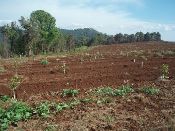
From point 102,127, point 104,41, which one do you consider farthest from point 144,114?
point 104,41

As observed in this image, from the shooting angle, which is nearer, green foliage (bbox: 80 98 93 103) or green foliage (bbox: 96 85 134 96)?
green foliage (bbox: 80 98 93 103)

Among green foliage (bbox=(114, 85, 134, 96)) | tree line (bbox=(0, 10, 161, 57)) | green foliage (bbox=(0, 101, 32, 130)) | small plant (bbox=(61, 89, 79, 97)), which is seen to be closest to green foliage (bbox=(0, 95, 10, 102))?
green foliage (bbox=(0, 101, 32, 130))

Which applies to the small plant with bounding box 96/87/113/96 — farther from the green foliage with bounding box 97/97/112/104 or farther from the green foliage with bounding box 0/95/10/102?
the green foliage with bounding box 0/95/10/102

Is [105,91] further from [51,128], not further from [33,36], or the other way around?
[33,36]

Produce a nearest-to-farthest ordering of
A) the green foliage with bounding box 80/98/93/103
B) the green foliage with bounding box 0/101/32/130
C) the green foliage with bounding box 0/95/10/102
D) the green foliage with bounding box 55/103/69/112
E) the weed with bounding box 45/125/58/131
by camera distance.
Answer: the weed with bounding box 45/125/58/131, the green foliage with bounding box 0/101/32/130, the green foliage with bounding box 55/103/69/112, the green foliage with bounding box 80/98/93/103, the green foliage with bounding box 0/95/10/102

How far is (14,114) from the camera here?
1123 cm

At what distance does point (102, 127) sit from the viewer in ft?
35.3

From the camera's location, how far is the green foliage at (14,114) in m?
10.6

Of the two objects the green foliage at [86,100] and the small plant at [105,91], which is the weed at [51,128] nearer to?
the green foliage at [86,100]

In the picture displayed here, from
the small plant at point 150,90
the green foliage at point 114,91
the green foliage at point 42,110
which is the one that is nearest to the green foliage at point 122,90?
the green foliage at point 114,91

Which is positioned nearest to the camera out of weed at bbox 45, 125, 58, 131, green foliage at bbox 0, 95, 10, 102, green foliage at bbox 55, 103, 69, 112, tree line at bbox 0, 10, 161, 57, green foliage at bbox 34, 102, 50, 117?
weed at bbox 45, 125, 58, 131

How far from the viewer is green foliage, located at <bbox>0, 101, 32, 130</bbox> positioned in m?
10.6

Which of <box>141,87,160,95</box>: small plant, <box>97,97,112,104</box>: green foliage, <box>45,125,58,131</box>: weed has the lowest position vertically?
<box>45,125,58,131</box>: weed

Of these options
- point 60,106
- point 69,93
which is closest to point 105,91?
point 69,93
